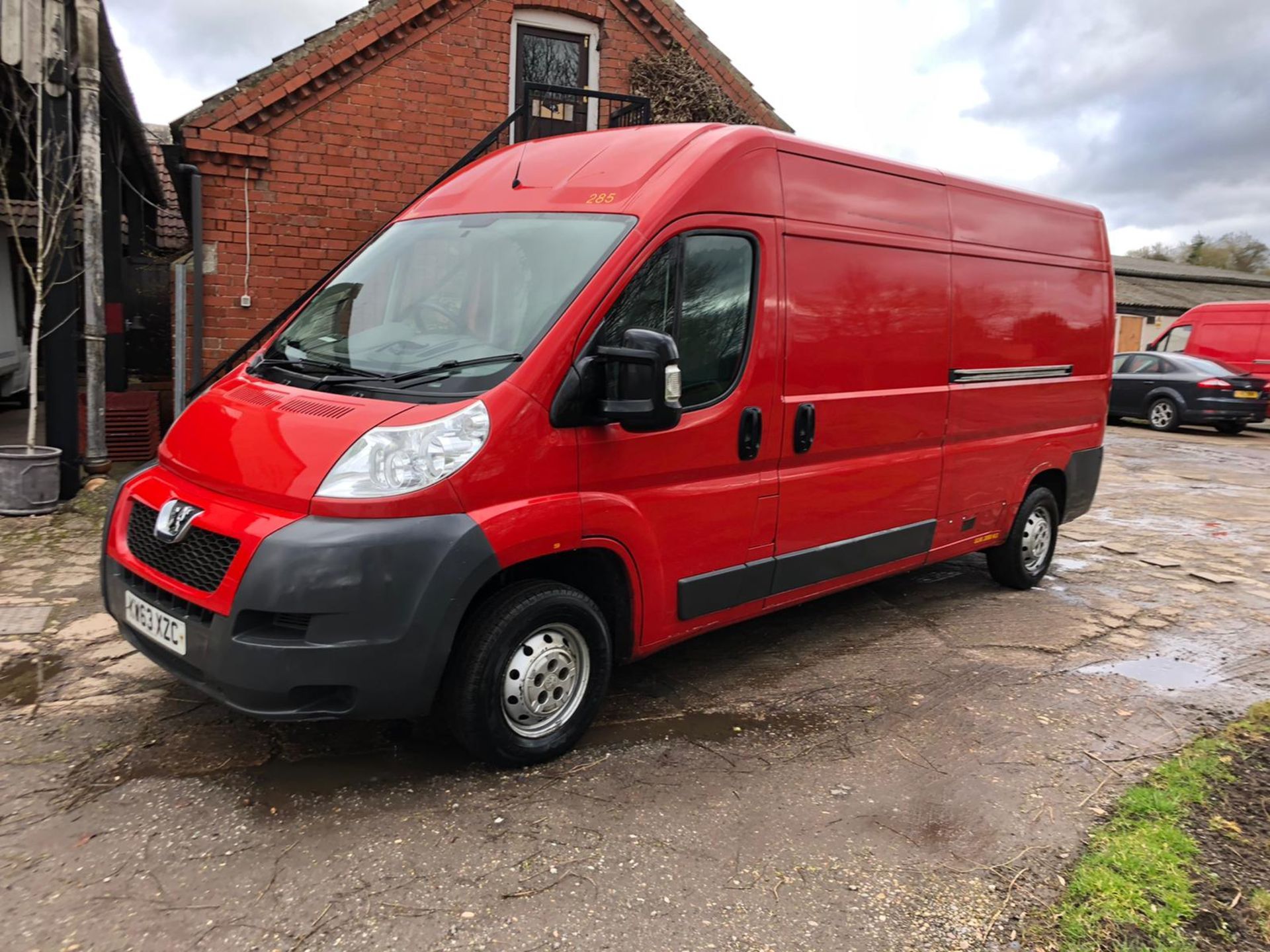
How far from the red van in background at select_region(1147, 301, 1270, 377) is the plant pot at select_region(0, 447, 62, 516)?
20194 mm

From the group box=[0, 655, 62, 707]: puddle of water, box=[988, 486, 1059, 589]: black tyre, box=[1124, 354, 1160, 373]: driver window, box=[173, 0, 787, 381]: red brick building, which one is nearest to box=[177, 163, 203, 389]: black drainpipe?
box=[173, 0, 787, 381]: red brick building

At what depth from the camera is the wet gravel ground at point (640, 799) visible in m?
2.71

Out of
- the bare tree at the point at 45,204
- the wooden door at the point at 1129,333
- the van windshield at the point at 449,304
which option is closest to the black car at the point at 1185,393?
the wooden door at the point at 1129,333

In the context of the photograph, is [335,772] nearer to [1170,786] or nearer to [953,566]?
[1170,786]

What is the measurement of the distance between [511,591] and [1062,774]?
A: 7.75 feet

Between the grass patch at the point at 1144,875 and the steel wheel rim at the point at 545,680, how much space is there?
1.81 m

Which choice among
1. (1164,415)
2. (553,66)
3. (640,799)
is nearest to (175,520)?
(640,799)

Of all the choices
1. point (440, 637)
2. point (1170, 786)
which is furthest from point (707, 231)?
point (1170, 786)

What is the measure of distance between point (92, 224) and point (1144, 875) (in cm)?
830

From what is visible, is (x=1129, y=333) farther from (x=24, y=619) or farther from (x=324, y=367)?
(x=24, y=619)

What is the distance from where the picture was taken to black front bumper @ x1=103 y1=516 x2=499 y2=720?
296 cm

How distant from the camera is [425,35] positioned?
31.1ft

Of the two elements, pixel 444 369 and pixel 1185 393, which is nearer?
pixel 444 369

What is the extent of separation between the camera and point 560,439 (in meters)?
3.39
